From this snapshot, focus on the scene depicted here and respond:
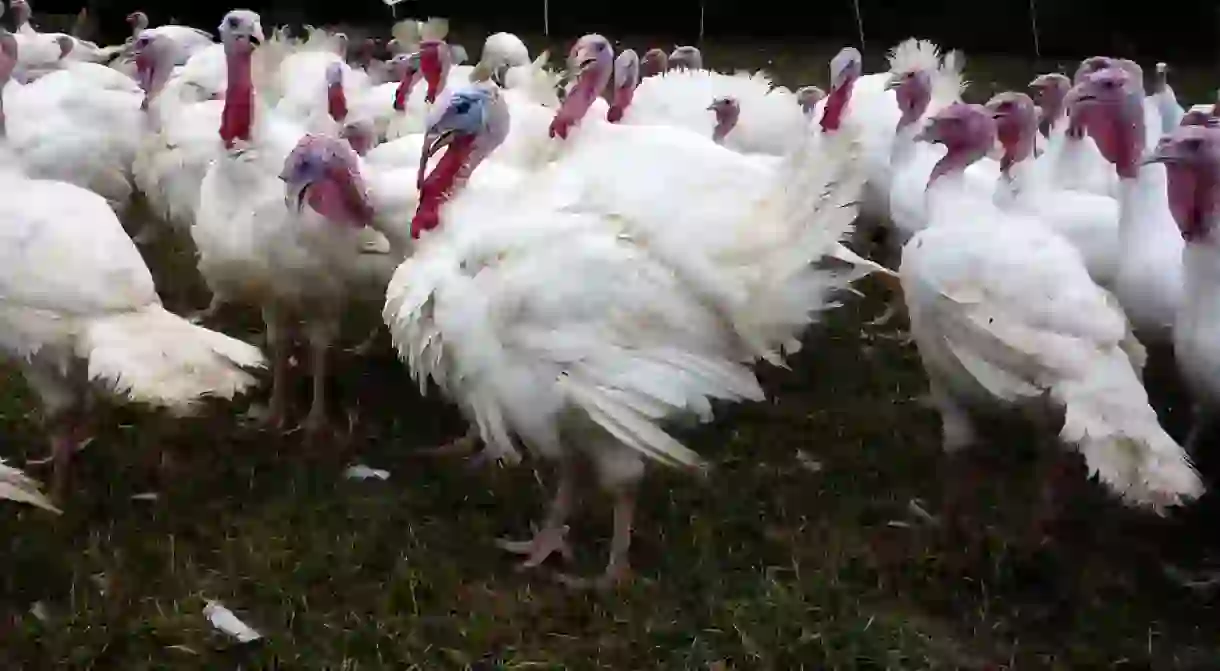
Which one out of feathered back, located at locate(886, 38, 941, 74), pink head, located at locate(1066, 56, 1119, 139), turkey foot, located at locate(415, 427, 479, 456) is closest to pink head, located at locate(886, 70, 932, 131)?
feathered back, located at locate(886, 38, 941, 74)

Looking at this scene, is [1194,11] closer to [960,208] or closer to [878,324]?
[878,324]

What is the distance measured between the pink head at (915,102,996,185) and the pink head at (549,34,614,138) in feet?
5.19

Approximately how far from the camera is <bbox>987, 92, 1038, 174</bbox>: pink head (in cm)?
452

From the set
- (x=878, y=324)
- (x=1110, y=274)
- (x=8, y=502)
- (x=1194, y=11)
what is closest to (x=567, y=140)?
Answer: (x=878, y=324)

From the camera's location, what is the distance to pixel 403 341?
10.7 feet

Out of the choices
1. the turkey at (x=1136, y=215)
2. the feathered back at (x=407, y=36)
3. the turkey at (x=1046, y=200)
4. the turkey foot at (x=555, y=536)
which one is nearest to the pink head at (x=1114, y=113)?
the turkey at (x=1136, y=215)

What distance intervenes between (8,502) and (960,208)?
297 cm

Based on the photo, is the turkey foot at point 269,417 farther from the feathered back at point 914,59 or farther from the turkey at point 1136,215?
the feathered back at point 914,59

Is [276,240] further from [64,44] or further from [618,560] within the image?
[64,44]

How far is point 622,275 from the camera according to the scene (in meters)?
3.17

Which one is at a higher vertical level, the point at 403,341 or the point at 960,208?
the point at 960,208

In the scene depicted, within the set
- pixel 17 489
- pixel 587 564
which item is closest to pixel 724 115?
pixel 587 564

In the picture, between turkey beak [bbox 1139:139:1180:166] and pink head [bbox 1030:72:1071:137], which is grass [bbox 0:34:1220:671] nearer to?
turkey beak [bbox 1139:139:1180:166]

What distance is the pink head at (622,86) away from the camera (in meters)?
6.20
